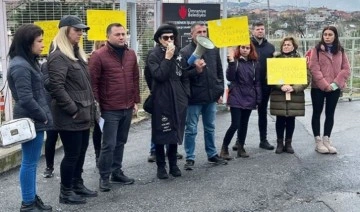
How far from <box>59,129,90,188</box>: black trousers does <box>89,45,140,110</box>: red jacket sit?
441mm

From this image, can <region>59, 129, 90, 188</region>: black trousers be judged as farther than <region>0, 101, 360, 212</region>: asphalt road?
No

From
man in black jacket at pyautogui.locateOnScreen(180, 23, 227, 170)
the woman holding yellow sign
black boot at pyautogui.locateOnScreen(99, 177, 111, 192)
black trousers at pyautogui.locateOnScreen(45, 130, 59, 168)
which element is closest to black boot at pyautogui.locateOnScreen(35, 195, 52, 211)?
black boot at pyautogui.locateOnScreen(99, 177, 111, 192)

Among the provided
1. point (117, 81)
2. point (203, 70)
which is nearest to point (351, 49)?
point (203, 70)

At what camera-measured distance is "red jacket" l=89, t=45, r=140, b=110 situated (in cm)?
495

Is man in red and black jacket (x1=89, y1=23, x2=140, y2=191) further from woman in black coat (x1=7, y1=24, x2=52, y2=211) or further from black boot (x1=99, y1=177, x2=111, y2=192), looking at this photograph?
woman in black coat (x1=7, y1=24, x2=52, y2=211)

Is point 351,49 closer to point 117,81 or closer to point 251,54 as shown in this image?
point 251,54

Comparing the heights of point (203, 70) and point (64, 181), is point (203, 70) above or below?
above

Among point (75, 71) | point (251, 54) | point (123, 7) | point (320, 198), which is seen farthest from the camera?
point (123, 7)

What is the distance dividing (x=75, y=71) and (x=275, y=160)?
302 centimetres

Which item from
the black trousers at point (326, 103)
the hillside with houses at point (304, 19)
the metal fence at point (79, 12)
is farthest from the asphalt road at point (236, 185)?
the hillside with houses at point (304, 19)

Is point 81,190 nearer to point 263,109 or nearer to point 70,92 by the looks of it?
point 70,92

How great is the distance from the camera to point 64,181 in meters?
4.78

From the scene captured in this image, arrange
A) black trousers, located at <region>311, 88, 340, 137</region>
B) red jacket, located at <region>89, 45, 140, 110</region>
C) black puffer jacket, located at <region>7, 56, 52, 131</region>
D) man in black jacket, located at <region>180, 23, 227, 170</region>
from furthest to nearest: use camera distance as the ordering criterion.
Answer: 1. black trousers, located at <region>311, 88, 340, 137</region>
2. man in black jacket, located at <region>180, 23, 227, 170</region>
3. red jacket, located at <region>89, 45, 140, 110</region>
4. black puffer jacket, located at <region>7, 56, 52, 131</region>

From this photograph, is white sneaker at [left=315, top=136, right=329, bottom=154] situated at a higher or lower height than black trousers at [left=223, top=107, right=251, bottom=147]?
lower
